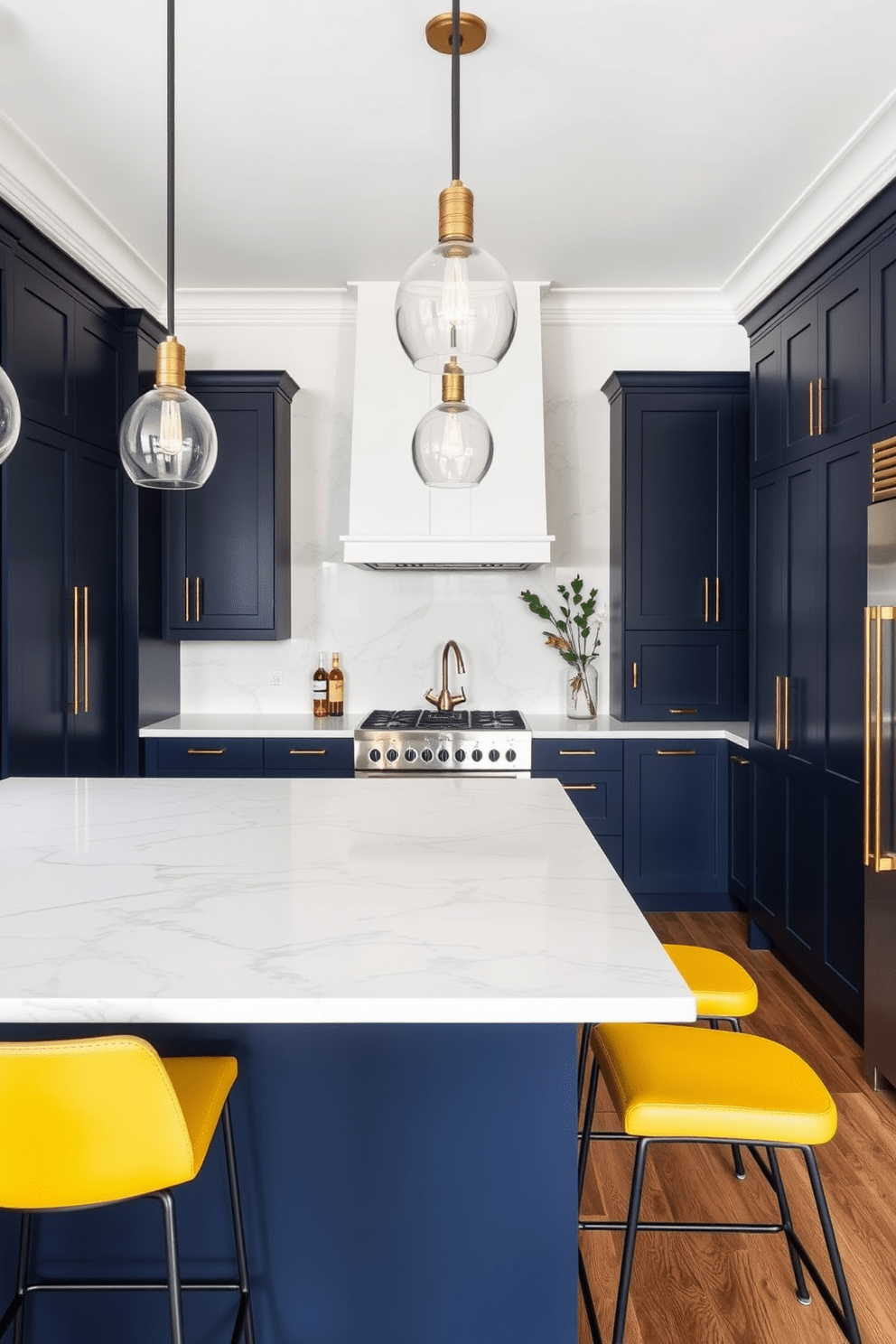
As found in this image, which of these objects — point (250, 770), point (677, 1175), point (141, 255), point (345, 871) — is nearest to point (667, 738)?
point (250, 770)

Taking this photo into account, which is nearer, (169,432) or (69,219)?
(169,432)

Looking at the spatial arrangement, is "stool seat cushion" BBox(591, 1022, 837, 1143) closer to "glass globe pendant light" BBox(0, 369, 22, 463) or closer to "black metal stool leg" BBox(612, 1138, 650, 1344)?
"black metal stool leg" BBox(612, 1138, 650, 1344)

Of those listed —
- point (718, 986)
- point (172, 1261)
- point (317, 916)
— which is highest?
point (317, 916)

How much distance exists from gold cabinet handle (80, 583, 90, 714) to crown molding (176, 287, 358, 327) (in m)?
1.61

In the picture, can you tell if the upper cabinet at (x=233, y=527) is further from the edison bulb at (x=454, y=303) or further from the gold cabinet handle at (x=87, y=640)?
the edison bulb at (x=454, y=303)

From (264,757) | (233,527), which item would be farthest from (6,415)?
(233,527)

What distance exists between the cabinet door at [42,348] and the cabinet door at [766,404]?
8.79ft

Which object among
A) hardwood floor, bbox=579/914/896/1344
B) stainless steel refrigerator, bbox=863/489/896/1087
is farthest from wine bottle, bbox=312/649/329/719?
stainless steel refrigerator, bbox=863/489/896/1087

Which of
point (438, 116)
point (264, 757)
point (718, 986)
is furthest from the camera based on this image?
point (264, 757)

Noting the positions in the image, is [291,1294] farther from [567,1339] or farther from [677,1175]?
[677,1175]

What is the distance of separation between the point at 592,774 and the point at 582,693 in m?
0.62

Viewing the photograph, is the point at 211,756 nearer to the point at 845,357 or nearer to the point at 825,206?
the point at 845,357

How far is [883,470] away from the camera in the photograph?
2688mm

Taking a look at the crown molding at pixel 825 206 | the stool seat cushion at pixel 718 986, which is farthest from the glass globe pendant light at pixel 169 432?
the crown molding at pixel 825 206
